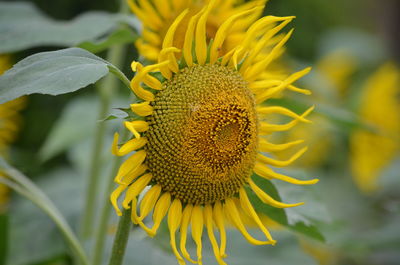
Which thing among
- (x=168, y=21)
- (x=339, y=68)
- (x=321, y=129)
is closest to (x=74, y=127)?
(x=168, y=21)

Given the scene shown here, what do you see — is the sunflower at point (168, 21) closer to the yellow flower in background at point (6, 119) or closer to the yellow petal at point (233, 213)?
the yellow petal at point (233, 213)

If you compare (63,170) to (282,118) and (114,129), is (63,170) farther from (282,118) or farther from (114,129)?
(282,118)

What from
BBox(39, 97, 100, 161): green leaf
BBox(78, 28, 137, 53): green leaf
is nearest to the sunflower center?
BBox(78, 28, 137, 53): green leaf

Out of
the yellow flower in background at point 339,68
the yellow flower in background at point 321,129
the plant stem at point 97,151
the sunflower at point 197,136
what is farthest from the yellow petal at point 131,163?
the yellow flower in background at point 339,68

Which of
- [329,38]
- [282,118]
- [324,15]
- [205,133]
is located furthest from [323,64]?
[205,133]

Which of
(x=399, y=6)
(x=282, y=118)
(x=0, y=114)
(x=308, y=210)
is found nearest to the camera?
(x=308, y=210)

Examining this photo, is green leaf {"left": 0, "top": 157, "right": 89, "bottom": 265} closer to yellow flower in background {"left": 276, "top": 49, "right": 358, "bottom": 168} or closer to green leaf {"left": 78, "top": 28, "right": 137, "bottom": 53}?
green leaf {"left": 78, "top": 28, "right": 137, "bottom": 53}
